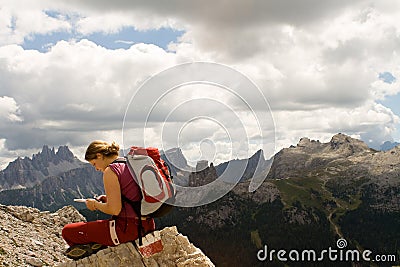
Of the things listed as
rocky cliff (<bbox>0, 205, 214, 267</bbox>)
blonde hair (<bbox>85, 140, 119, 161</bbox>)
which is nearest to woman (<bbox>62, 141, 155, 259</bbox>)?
blonde hair (<bbox>85, 140, 119, 161</bbox>)

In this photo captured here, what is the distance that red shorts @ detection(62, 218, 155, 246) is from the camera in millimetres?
13117

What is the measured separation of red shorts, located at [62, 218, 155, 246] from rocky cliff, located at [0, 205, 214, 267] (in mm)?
782

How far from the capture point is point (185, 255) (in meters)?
15.3

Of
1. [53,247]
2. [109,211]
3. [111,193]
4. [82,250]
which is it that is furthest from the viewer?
[53,247]

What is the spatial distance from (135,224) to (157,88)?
459 cm

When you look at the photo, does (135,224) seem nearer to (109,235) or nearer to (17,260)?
(109,235)

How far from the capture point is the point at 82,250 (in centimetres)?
1387

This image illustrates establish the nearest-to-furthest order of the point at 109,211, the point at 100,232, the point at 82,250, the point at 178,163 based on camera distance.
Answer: the point at 109,211 → the point at 100,232 → the point at 82,250 → the point at 178,163

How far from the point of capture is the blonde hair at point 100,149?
41.3 ft

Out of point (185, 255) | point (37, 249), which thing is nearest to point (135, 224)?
point (185, 255)

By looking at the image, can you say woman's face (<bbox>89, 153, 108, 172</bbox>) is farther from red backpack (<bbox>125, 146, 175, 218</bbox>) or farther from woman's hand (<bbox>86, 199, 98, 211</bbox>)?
woman's hand (<bbox>86, 199, 98, 211</bbox>)

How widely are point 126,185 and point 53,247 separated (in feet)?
41.7

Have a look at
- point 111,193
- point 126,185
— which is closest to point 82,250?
point 111,193

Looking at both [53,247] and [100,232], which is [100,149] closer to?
[100,232]
